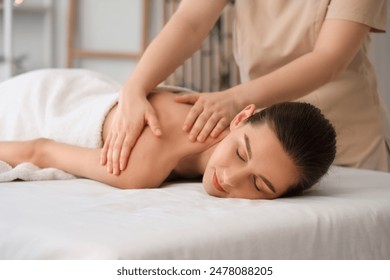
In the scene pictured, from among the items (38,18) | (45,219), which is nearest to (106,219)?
(45,219)

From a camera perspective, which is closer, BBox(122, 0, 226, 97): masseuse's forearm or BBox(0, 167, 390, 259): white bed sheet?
BBox(0, 167, 390, 259): white bed sheet

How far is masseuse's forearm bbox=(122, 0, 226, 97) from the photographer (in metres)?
1.78

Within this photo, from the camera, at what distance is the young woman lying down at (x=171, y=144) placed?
142 cm

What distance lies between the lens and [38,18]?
4.43 metres

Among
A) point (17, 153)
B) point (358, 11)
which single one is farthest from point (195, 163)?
point (358, 11)

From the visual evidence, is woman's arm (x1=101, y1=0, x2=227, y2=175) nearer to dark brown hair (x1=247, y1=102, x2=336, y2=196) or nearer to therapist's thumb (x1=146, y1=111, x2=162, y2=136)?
therapist's thumb (x1=146, y1=111, x2=162, y2=136)

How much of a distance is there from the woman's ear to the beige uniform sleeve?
0.43 meters

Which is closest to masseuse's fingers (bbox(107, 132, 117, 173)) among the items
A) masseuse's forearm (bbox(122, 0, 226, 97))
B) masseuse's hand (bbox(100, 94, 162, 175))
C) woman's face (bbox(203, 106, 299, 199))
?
masseuse's hand (bbox(100, 94, 162, 175))

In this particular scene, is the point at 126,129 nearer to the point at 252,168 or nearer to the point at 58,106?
the point at 252,168

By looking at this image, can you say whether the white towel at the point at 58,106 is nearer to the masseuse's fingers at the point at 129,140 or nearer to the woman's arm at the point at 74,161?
the woman's arm at the point at 74,161

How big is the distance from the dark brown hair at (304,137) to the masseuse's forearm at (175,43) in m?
0.41

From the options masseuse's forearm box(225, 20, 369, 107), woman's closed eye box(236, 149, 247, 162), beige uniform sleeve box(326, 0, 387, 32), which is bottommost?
woman's closed eye box(236, 149, 247, 162)

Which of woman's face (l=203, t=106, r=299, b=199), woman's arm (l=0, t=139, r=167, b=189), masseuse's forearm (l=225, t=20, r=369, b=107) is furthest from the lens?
masseuse's forearm (l=225, t=20, r=369, b=107)
